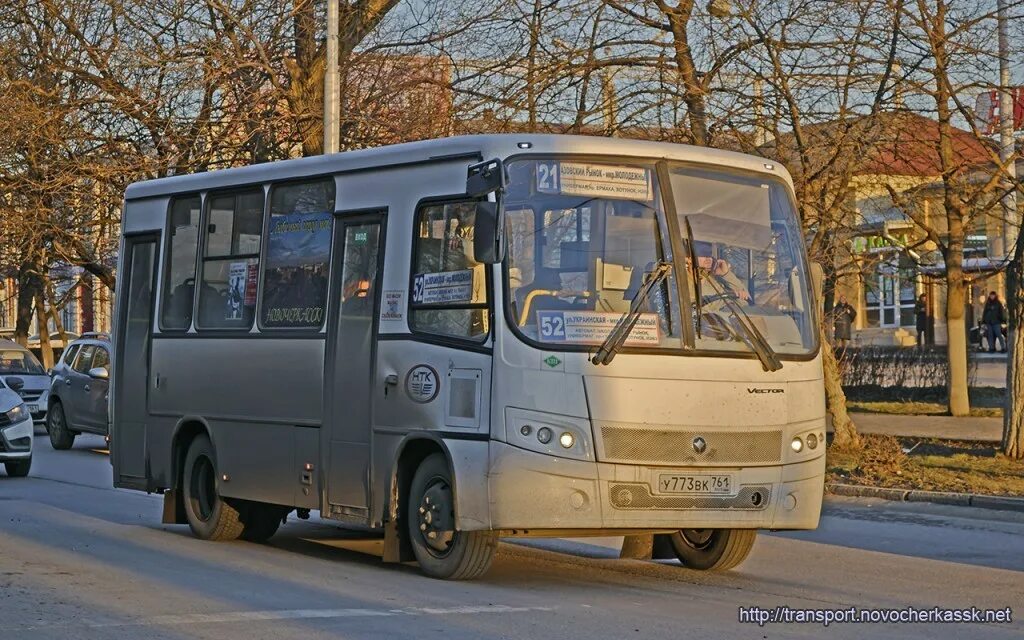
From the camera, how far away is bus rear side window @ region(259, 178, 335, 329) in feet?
39.1

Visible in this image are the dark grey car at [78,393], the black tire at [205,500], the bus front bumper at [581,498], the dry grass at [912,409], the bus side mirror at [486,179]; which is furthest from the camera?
the dry grass at [912,409]

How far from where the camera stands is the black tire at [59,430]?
26.3m

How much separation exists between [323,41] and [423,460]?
1486 centimetres

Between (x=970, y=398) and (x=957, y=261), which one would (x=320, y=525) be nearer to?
(x=957, y=261)

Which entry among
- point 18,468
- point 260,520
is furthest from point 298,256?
point 18,468

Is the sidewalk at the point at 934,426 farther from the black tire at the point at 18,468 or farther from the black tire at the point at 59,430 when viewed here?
the black tire at the point at 59,430

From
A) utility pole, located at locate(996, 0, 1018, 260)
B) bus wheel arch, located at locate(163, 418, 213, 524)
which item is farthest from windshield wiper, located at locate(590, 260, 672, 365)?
utility pole, located at locate(996, 0, 1018, 260)

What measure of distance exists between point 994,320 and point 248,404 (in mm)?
33838

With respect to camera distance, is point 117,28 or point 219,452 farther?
point 117,28

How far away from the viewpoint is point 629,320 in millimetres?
10125

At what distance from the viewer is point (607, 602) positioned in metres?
9.68

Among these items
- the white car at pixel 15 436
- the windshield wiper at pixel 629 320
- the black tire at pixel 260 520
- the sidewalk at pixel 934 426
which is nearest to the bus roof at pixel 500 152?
the windshield wiper at pixel 629 320

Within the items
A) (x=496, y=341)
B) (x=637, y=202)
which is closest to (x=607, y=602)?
(x=496, y=341)

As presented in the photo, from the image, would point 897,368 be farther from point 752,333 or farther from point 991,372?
point 752,333
